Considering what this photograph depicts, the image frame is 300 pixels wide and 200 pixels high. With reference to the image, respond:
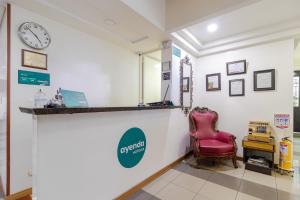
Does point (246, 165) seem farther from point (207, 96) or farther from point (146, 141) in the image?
point (146, 141)

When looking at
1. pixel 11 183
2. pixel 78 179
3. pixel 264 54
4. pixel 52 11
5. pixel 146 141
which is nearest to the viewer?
pixel 78 179

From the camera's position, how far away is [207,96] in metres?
3.59

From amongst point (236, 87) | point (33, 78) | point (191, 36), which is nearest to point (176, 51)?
point (191, 36)

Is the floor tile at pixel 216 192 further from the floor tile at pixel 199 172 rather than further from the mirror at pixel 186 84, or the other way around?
the mirror at pixel 186 84

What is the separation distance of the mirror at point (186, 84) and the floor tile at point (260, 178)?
1.53 metres

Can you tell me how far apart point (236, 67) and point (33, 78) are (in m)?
3.63

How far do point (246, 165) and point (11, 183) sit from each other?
11.7 ft

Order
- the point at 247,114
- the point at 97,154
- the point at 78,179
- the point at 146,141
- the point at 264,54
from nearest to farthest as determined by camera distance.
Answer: the point at 78,179
the point at 97,154
the point at 146,141
the point at 264,54
the point at 247,114

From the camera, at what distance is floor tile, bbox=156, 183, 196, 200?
1.90 metres

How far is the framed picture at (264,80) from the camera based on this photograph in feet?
9.10

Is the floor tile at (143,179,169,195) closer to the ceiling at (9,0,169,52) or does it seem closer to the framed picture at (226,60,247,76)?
the ceiling at (9,0,169,52)

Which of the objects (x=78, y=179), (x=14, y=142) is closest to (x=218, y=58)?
(x=78, y=179)

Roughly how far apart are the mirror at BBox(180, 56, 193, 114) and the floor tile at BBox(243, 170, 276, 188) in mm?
1527

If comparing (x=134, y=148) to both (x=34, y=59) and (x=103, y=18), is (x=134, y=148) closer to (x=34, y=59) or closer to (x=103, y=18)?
(x=34, y=59)
